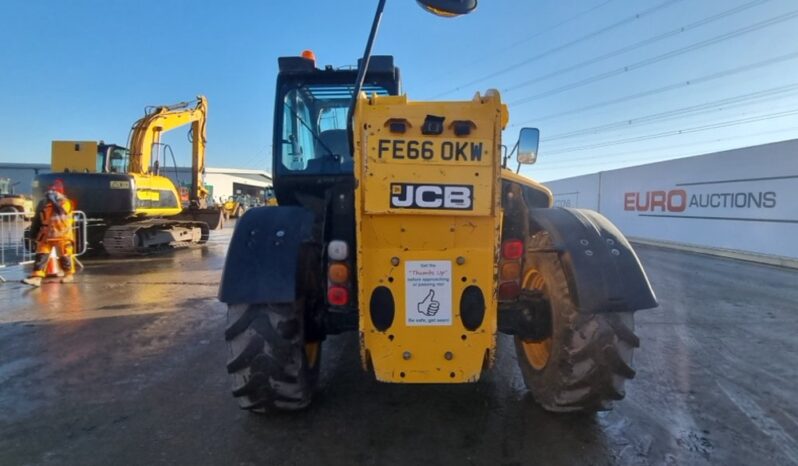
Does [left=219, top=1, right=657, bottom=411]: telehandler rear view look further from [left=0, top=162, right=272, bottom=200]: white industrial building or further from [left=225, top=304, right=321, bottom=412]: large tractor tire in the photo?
[left=0, top=162, right=272, bottom=200]: white industrial building

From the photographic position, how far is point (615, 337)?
2.85m

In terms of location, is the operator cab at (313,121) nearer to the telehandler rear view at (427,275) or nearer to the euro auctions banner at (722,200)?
the telehandler rear view at (427,275)

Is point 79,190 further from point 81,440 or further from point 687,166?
point 687,166

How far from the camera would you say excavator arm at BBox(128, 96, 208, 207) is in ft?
42.1

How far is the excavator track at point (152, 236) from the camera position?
11.5 m

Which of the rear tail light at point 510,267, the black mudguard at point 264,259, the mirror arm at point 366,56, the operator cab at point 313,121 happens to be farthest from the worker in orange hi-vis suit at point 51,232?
the rear tail light at point 510,267

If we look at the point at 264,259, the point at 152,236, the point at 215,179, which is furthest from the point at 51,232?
the point at 215,179

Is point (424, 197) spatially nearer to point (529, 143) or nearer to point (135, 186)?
point (529, 143)

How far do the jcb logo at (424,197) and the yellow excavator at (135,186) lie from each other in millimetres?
10761

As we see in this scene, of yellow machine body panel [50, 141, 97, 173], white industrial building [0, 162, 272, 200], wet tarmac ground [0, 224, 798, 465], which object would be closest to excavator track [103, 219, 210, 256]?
yellow machine body panel [50, 141, 97, 173]

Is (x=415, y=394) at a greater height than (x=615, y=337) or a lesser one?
lesser

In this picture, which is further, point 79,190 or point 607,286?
point 79,190

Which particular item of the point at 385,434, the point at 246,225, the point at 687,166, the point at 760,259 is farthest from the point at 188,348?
the point at 687,166

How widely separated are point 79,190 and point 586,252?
11.8 meters
